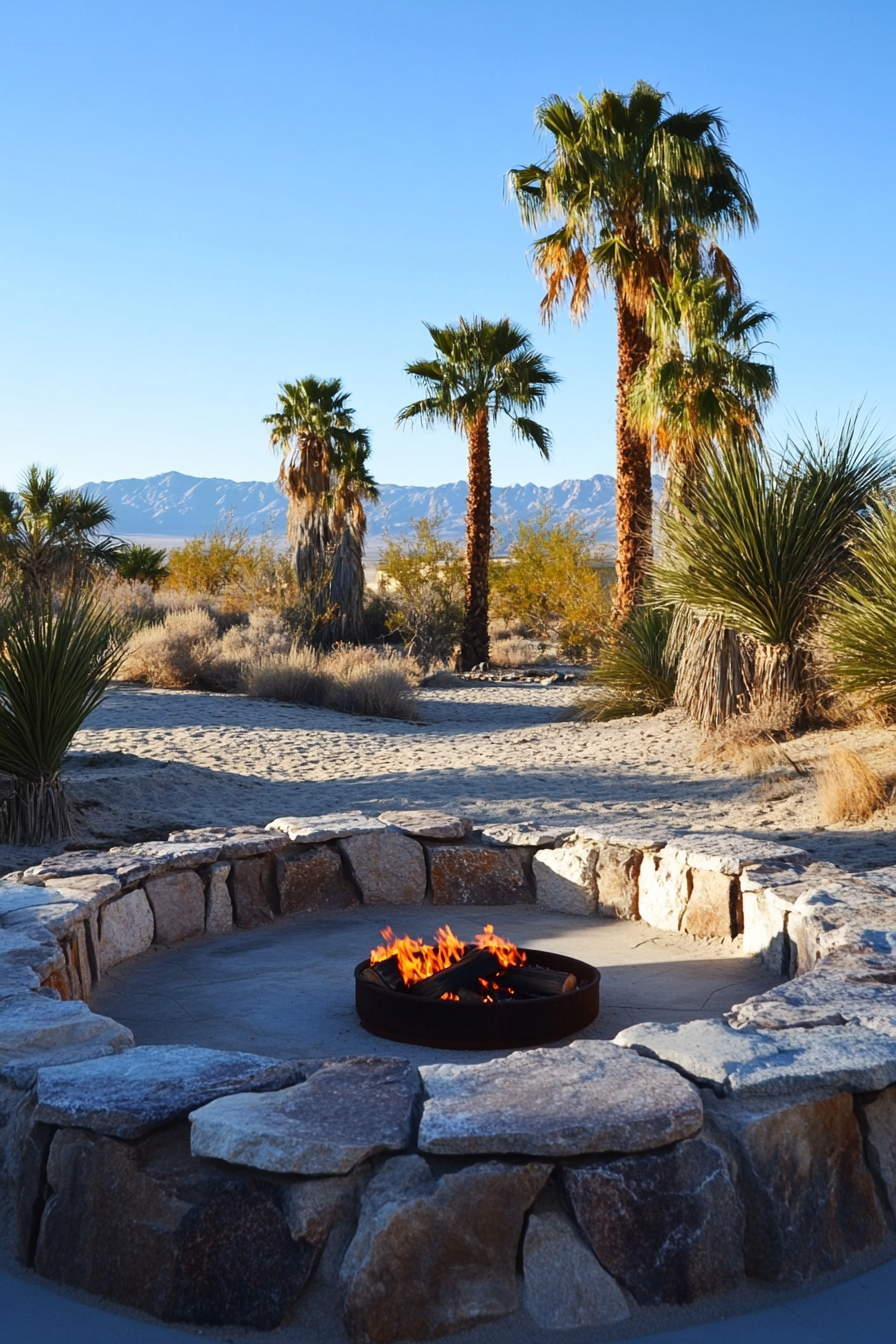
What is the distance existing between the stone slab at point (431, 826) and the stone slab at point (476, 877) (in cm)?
7

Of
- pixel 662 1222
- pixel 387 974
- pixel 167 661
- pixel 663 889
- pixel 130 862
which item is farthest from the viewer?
pixel 167 661

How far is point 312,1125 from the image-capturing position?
2750 mm

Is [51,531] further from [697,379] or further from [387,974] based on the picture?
[387,974]

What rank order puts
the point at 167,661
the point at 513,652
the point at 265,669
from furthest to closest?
the point at 513,652 < the point at 167,661 < the point at 265,669

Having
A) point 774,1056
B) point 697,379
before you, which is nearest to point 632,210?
point 697,379

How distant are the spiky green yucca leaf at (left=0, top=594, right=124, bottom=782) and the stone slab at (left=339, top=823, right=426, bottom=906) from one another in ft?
8.46

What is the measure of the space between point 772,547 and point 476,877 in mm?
5575

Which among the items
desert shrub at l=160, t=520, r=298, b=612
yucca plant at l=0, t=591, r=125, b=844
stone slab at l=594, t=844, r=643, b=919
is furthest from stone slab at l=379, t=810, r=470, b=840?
desert shrub at l=160, t=520, r=298, b=612

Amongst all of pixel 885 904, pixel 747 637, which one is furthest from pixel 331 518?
pixel 885 904

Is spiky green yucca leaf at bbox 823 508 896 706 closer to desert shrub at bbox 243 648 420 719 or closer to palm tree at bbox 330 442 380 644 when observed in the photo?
desert shrub at bbox 243 648 420 719

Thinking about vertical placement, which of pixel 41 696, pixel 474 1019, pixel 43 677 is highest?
pixel 43 677

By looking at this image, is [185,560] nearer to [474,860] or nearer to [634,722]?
[634,722]

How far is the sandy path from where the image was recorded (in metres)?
8.84

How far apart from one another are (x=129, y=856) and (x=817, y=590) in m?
7.23
